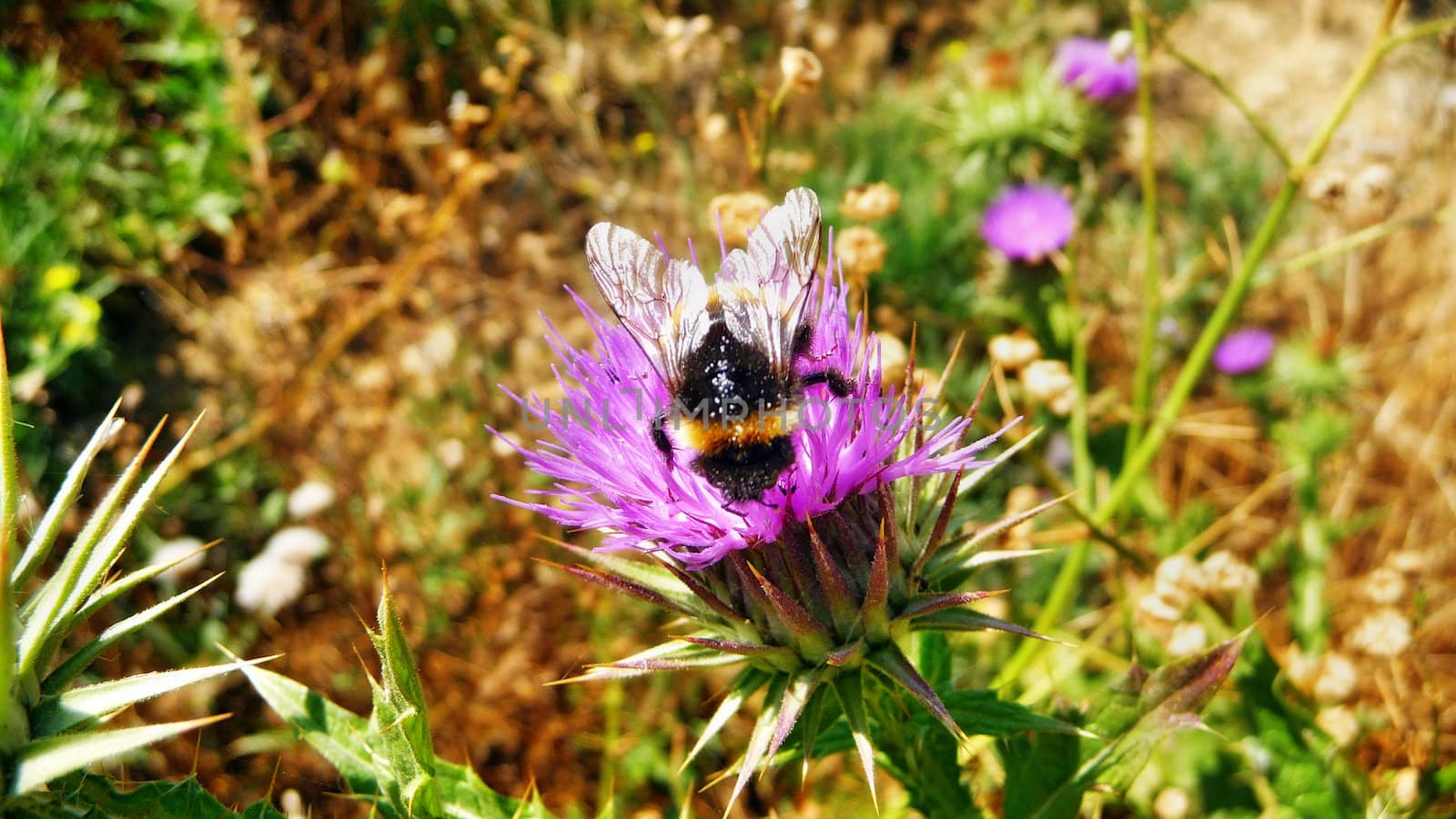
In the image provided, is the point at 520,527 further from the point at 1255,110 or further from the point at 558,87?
the point at 1255,110

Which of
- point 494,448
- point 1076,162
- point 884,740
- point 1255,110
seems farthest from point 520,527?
point 1255,110

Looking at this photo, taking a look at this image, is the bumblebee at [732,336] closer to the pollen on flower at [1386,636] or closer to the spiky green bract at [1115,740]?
the spiky green bract at [1115,740]

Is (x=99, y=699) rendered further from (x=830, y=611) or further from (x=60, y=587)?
(x=830, y=611)

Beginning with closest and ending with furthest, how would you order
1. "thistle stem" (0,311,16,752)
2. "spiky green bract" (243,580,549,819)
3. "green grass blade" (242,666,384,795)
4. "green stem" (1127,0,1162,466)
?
"thistle stem" (0,311,16,752), "spiky green bract" (243,580,549,819), "green grass blade" (242,666,384,795), "green stem" (1127,0,1162,466)

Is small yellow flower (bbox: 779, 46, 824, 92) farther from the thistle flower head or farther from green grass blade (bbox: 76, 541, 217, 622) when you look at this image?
green grass blade (bbox: 76, 541, 217, 622)

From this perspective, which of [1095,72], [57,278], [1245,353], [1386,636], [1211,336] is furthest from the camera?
[1095,72]

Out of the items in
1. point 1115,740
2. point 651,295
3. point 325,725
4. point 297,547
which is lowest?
point 297,547

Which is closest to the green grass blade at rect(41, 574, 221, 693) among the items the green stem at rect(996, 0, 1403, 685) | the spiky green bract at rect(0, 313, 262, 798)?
the spiky green bract at rect(0, 313, 262, 798)

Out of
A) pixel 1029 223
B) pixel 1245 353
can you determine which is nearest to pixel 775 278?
pixel 1029 223
